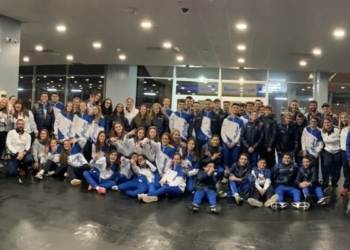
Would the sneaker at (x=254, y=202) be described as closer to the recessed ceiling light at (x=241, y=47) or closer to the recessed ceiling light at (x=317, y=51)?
the recessed ceiling light at (x=241, y=47)

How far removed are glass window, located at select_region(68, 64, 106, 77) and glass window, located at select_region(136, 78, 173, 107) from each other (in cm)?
174

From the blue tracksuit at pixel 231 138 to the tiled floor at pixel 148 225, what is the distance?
130 cm

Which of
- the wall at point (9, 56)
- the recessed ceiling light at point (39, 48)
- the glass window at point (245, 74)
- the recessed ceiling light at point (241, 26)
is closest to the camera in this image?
the recessed ceiling light at point (241, 26)

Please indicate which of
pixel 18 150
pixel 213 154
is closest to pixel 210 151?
pixel 213 154

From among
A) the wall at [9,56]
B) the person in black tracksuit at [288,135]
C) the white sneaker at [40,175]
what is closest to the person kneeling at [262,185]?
the person in black tracksuit at [288,135]

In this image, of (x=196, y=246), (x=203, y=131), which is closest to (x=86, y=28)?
(x=203, y=131)

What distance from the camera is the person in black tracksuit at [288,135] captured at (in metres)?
7.53

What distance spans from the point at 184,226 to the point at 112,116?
149 inches

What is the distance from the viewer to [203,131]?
794 cm

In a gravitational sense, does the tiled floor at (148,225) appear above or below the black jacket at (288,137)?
below

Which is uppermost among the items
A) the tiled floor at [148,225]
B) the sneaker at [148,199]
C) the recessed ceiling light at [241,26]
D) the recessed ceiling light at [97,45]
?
the recessed ceiling light at [97,45]

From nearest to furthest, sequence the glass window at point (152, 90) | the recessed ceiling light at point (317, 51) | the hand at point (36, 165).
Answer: the hand at point (36, 165) < the recessed ceiling light at point (317, 51) < the glass window at point (152, 90)

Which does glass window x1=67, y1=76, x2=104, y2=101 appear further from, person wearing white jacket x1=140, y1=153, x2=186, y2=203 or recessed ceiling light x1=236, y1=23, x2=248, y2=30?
person wearing white jacket x1=140, y1=153, x2=186, y2=203

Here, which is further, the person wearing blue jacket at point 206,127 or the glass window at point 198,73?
the glass window at point 198,73
